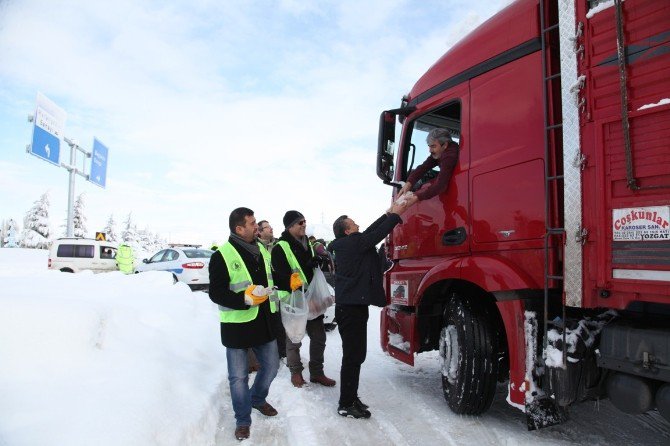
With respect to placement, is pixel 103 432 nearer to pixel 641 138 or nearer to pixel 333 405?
pixel 333 405

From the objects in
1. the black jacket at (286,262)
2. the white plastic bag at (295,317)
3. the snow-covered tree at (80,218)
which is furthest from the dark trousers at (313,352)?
the snow-covered tree at (80,218)

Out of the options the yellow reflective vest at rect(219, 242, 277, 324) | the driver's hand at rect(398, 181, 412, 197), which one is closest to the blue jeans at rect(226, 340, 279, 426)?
the yellow reflective vest at rect(219, 242, 277, 324)

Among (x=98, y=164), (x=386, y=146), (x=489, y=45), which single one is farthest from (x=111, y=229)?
(x=489, y=45)

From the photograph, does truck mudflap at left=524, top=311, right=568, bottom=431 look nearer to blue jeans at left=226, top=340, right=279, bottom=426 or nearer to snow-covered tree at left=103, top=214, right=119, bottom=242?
blue jeans at left=226, top=340, right=279, bottom=426

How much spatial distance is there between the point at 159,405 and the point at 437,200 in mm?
2691

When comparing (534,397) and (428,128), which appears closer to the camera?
(534,397)

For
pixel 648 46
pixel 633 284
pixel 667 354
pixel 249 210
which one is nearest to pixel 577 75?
pixel 648 46

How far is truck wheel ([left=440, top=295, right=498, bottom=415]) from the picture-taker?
11.3 feet

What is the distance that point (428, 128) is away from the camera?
4320 millimetres

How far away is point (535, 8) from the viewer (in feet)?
10.0

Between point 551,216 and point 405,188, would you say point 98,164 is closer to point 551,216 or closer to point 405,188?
point 405,188

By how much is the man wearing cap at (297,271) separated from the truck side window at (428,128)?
134cm

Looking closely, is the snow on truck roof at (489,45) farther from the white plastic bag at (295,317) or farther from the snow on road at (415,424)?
the snow on road at (415,424)

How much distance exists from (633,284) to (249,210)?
2.63 meters
